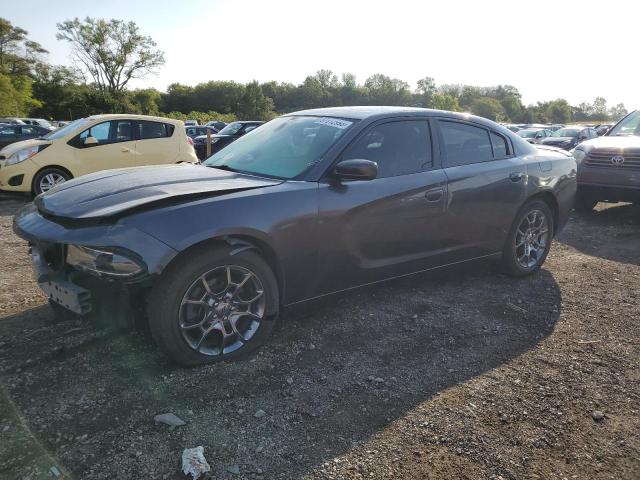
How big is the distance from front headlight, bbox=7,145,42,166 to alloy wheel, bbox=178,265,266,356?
24.0 feet

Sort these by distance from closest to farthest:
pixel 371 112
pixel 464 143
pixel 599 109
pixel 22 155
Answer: pixel 371 112, pixel 464 143, pixel 22 155, pixel 599 109

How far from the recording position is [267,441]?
234cm

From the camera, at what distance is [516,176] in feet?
14.7

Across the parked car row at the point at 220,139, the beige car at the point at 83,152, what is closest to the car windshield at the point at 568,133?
the parked car row at the point at 220,139

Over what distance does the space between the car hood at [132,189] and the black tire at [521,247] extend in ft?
8.25

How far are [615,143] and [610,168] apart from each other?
51cm

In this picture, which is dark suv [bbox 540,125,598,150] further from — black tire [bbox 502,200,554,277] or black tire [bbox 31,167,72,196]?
black tire [bbox 31,167,72,196]

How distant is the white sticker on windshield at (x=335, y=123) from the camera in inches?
142

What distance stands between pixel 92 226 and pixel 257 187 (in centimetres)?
99

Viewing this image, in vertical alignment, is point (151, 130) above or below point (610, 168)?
above

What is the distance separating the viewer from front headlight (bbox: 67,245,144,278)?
256 cm

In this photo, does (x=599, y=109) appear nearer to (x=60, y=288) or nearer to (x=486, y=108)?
(x=486, y=108)

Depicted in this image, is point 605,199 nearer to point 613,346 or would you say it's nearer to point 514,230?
point 514,230

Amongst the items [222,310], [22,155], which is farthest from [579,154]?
[22,155]
